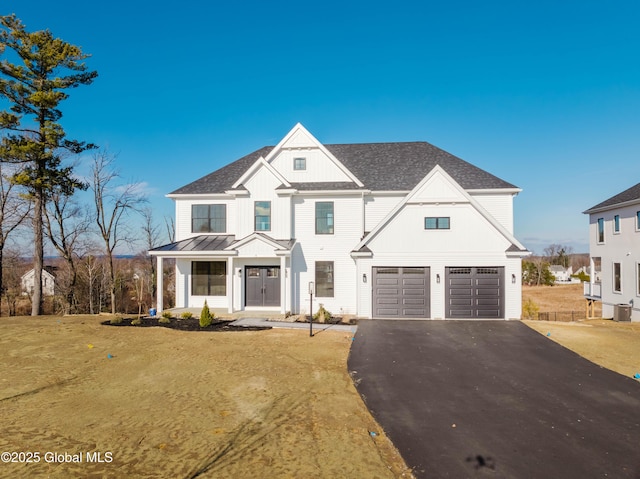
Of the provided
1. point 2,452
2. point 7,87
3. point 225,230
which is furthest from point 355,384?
point 7,87

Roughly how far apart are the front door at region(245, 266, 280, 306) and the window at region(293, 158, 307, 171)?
5.86 m

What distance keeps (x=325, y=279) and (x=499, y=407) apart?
1171 centimetres

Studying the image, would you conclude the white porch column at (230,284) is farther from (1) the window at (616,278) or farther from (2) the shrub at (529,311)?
(1) the window at (616,278)

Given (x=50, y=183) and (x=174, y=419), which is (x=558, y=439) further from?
(x=50, y=183)

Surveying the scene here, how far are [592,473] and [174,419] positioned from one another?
684cm

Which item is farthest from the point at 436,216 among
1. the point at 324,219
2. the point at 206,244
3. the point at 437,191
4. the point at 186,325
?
the point at 186,325

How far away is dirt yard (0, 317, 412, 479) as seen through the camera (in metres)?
4.92

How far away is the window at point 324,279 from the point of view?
18.1m

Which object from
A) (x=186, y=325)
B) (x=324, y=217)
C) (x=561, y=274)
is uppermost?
(x=324, y=217)

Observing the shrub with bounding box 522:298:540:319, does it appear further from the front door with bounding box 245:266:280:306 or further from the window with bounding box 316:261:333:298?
the front door with bounding box 245:266:280:306

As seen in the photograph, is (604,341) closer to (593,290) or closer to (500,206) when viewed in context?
(500,206)

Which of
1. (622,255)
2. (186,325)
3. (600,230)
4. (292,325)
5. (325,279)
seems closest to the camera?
(292,325)

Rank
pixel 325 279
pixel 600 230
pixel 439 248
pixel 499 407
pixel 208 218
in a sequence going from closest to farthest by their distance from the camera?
1. pixel 499 407
2. pixel 439 248
3. pixel 325 279
4. pixel 208 218
5. pixel 600 230

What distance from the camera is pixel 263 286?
18.4 metres
